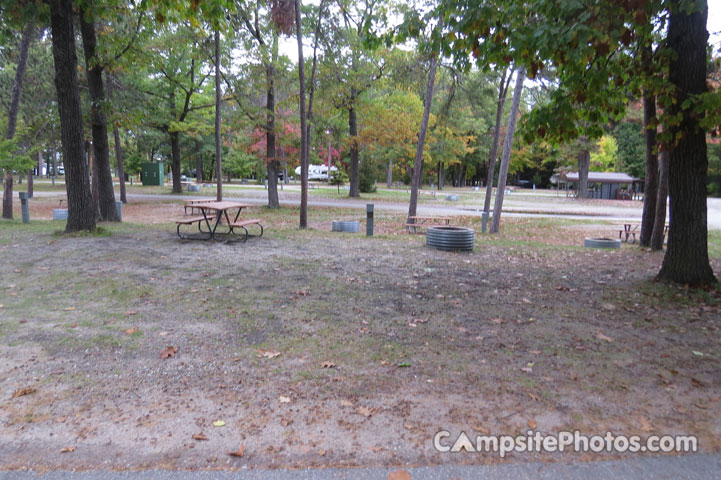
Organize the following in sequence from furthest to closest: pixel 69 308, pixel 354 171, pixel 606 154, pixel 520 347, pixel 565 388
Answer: pixel 606 154
pixel 354 171
pixel 69 308
pixel 520 347
pixel 565 388

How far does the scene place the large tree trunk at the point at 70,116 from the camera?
9922 millimetres

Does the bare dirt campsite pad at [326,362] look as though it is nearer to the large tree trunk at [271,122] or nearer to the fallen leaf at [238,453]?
the fallen leaf at [238,453]

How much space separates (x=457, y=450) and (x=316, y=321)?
8.39 ft

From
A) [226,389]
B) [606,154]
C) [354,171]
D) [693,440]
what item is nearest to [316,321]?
[226,389]

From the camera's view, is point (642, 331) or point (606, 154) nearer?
point (642, 331)

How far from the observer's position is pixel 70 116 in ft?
33.9

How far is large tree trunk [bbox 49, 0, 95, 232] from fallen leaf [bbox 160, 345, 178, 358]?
7.93 meters

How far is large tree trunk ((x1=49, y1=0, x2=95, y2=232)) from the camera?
32.6ft

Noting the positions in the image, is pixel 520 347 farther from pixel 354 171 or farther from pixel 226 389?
pixel 354 171

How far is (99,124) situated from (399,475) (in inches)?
543

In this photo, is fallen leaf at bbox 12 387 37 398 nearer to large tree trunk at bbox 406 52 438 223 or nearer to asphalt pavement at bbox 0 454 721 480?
asphalt pavement at bbox 0 454 721 480

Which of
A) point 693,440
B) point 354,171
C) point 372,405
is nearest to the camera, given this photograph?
point 693,440

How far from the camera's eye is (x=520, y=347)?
4.45m

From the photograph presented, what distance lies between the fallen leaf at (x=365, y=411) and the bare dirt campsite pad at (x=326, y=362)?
11 mm
